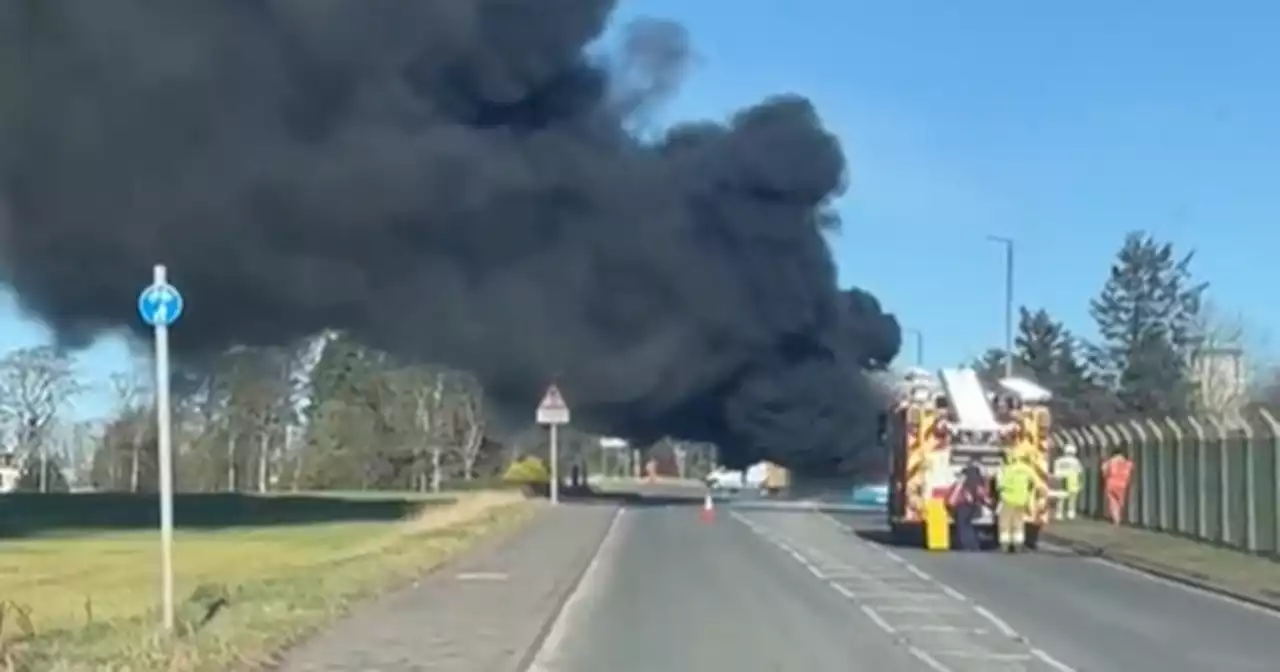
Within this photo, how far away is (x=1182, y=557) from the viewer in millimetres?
33219

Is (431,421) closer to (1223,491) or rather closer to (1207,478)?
(1207,478)

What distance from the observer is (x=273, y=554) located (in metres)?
32.8

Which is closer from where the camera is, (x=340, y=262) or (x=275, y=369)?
(x=340, y=262)

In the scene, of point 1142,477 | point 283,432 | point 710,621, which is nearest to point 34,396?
point 283,432

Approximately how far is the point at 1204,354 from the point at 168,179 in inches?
2783

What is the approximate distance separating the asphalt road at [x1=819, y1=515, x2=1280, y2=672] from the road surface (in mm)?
27

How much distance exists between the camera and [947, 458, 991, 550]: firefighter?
35.8 m

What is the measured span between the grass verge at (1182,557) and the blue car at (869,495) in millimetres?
13698

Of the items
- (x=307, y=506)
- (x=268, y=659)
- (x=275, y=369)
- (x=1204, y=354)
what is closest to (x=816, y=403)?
→ (x=307, y=506)

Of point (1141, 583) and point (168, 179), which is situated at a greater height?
point (168, 179)

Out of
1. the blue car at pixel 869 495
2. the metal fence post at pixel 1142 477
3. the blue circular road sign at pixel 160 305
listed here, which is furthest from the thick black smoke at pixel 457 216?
the blue circular road sign at pixel 160 305

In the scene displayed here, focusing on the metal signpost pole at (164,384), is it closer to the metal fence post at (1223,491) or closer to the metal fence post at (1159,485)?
the metal fence post at (1223,491)

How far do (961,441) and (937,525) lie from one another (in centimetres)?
169

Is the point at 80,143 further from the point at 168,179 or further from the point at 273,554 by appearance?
the point at 273,554
